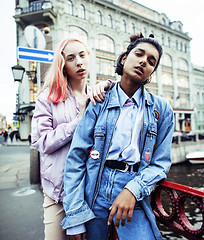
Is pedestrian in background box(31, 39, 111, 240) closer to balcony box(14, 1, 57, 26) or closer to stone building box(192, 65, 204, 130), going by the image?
balcony box(14, 1, 57, 26)

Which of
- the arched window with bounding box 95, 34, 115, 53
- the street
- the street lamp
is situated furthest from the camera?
the arched window with bounding box 95, 34, 115, 53

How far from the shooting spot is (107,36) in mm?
26609

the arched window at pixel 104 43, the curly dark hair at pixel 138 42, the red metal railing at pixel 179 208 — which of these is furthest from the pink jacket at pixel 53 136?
the arched window at pixel 104 43

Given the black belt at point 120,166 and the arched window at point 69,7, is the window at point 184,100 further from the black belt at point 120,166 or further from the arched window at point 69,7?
the black belt at point 120,166

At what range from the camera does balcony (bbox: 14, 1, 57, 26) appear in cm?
2138

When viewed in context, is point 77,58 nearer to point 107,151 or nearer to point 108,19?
point 107,151

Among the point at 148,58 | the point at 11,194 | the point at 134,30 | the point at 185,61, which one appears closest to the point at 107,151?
the point at 148,58

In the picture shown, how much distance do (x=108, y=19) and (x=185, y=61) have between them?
19809 millimetres

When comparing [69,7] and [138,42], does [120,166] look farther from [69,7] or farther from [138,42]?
[69,7]

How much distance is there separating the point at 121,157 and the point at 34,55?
3695 millimetres

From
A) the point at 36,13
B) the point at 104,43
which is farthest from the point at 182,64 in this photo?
the point at 36,13

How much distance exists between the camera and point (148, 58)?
1.47 metres

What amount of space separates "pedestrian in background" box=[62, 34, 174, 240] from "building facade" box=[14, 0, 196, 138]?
56.8 feet

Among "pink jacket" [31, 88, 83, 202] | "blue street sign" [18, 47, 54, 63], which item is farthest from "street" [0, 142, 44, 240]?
"blue street sign" [18, 47, 54, 63]
